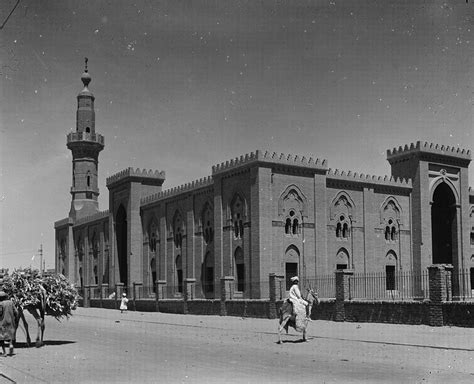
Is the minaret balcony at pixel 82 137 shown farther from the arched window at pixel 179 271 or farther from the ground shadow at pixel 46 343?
the ground shadow at pixel 46 343

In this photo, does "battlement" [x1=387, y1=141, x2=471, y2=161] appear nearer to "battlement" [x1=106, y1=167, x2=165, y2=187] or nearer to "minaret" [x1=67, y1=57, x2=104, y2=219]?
"battlement" [x1=106, y1=167, x2=165, y2=187]

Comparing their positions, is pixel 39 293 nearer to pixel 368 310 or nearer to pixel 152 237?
A: pixel 368 310

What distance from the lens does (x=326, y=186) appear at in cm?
3638

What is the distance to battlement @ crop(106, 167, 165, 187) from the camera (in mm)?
46253

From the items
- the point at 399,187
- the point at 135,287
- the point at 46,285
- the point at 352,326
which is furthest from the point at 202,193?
the point at 46,285

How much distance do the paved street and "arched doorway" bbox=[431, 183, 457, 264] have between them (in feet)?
74.9

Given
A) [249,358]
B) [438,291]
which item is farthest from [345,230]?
[249,358]

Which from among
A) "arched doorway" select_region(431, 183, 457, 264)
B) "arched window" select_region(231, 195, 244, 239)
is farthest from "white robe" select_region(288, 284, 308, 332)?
"arched doorway" select_region(431, 183, 457, 264)

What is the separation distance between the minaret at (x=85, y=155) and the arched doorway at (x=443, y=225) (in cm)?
2685

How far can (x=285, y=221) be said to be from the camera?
113 feet

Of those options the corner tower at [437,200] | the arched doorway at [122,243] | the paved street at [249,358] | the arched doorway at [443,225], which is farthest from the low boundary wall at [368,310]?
the arched doorway at [443,225]

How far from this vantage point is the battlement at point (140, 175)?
46253mm

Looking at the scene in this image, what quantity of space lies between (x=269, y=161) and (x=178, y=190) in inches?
384

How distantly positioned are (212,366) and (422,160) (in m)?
30.5
